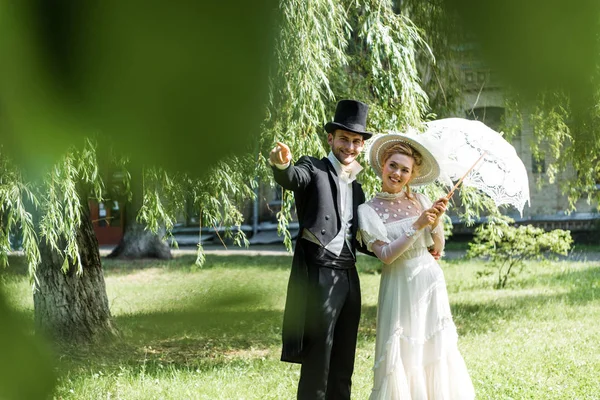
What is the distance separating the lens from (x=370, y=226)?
8.53 feet

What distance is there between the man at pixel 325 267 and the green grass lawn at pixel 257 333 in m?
0.15

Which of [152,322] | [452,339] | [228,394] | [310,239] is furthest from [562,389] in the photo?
[152,322]

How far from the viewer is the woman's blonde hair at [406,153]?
270 centimetres

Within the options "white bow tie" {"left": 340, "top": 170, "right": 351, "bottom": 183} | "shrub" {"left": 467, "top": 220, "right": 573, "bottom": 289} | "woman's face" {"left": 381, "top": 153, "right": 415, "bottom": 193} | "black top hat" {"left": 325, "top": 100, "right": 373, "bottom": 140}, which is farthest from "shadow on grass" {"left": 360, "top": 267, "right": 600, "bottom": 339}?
"black top hat" {"left": 325, "top": 100, "right": 373, "bottom": 140}

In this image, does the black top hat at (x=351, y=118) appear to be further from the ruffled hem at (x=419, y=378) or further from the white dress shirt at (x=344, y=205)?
the ruffled hem at (x=419, y=378)

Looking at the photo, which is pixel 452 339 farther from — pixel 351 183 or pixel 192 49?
pixel 192 49

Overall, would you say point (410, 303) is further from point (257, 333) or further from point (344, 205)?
point (257, 333)

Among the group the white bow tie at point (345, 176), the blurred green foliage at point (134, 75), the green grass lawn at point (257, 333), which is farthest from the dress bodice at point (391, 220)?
the blurred green foliage at point (134, 75)

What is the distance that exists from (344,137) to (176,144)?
2.40m

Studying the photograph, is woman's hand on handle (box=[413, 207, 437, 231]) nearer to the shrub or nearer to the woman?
the woman

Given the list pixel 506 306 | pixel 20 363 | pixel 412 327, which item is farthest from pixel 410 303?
pixel 506 306

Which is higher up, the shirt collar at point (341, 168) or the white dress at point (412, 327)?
the shirt collar at point (341, 168)

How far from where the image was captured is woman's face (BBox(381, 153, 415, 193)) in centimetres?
267

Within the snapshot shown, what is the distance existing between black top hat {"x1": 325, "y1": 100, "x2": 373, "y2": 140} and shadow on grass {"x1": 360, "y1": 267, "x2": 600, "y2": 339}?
3.18 m
